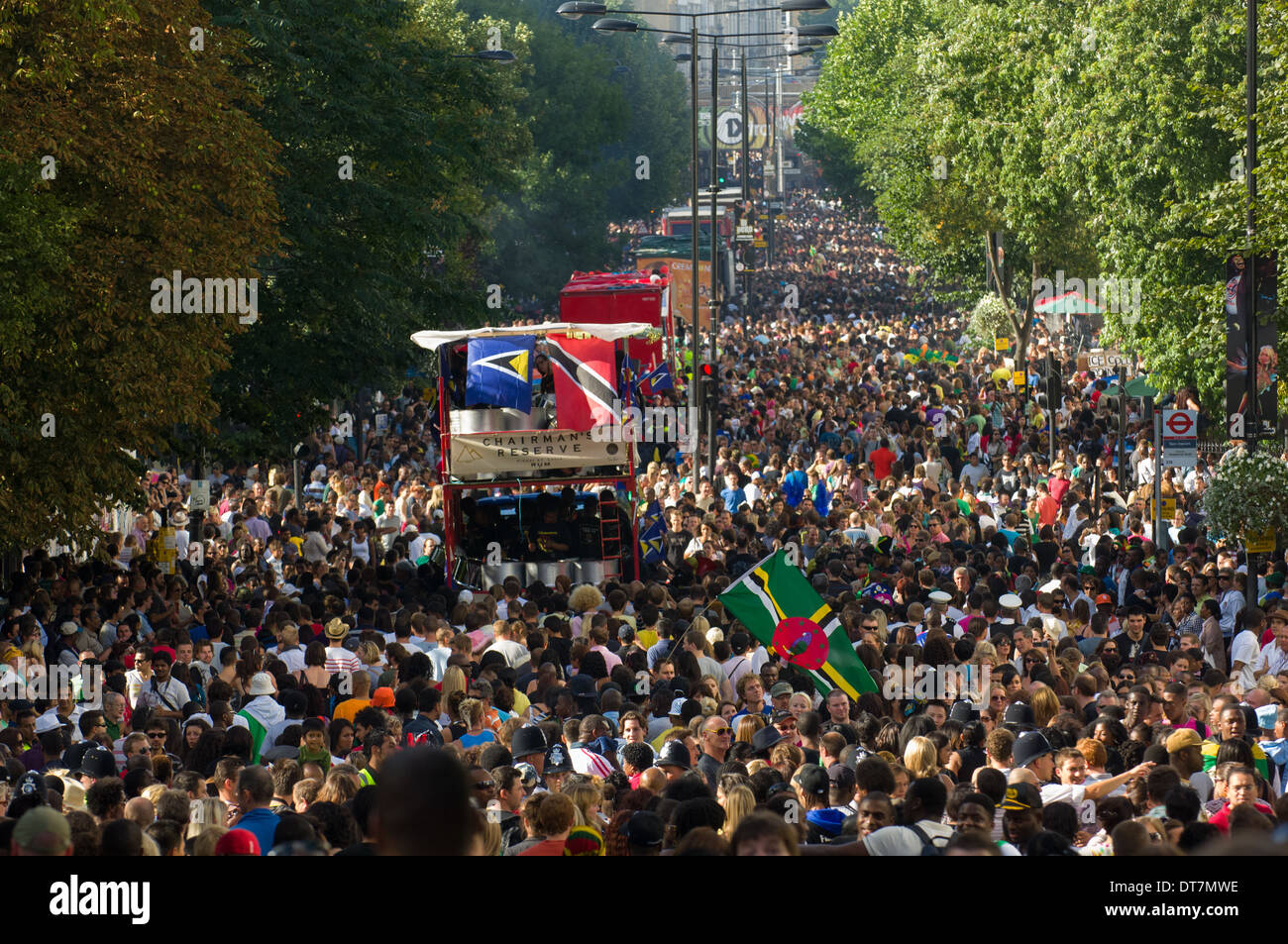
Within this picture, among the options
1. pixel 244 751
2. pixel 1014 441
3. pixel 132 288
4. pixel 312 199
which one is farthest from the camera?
pixel 1014 441

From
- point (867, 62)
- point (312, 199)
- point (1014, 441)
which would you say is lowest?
point (1014, 441)

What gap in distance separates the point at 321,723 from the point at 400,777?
23.1 ft

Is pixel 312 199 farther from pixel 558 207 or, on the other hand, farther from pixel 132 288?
pixel 558 207

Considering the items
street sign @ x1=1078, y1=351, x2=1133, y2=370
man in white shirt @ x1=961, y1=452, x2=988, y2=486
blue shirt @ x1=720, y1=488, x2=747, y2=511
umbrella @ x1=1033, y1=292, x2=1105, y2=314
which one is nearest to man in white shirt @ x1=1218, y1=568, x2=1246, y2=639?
man in white shirt @ x1=961, y1=452, x2=988, y2=486

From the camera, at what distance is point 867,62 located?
6531cm

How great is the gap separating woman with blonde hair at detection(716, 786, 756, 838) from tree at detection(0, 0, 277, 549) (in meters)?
10.3

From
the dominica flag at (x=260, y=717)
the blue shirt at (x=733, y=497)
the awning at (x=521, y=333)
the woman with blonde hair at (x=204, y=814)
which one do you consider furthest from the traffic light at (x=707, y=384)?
the woman with blonde hair at (x=204, y=814)

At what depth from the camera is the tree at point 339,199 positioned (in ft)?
83.8

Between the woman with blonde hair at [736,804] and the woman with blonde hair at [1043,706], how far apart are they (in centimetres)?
328

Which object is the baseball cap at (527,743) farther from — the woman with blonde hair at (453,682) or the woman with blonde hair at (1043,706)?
the woman with blonde hair at (1043,706)

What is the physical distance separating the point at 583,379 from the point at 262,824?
12552mm

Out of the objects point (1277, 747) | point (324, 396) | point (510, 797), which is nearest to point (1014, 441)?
point (324, 396)
